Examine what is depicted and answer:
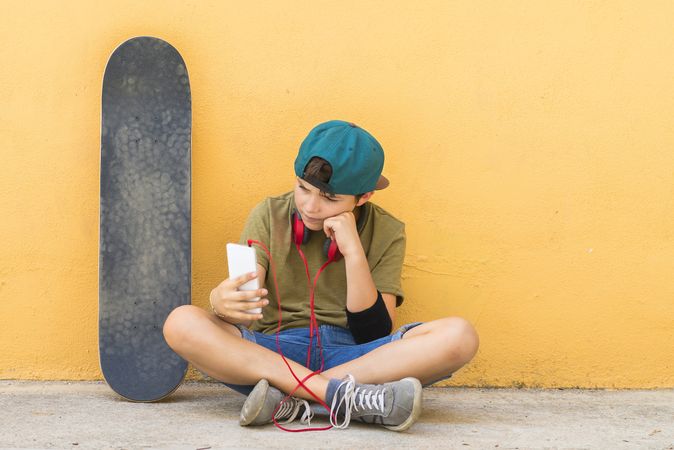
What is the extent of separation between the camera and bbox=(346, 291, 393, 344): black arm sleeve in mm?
2334

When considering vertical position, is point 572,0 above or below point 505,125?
above

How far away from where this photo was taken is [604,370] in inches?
110

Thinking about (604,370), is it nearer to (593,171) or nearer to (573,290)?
(573,290)

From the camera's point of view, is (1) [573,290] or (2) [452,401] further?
(1) [573,290]

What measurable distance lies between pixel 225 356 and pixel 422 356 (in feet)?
1.75

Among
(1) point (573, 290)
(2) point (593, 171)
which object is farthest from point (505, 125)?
(1) point (573, 290)

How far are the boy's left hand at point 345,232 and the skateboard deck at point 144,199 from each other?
1.79 feet

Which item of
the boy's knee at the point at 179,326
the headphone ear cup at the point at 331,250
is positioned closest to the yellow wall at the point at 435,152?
the headphone ear cup at the point at 331,250

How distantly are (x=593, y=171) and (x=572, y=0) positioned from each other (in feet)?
1.91

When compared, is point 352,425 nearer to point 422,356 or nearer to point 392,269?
point 422,356

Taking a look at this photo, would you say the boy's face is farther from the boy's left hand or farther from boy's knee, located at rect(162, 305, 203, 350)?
boy's knee, located at rect(162, 305, 203, 350)

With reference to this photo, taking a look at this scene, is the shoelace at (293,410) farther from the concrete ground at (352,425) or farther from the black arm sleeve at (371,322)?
the black arm sleeve at (371,322)

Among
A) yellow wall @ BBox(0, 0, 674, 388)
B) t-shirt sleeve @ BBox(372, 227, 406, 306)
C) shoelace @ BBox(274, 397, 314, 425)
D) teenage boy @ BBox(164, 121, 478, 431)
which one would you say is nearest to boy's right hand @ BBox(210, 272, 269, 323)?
teenage boy @ BBox(164, 121, 478, 431)

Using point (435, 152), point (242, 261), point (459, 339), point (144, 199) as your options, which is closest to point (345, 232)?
point (242, 261)
